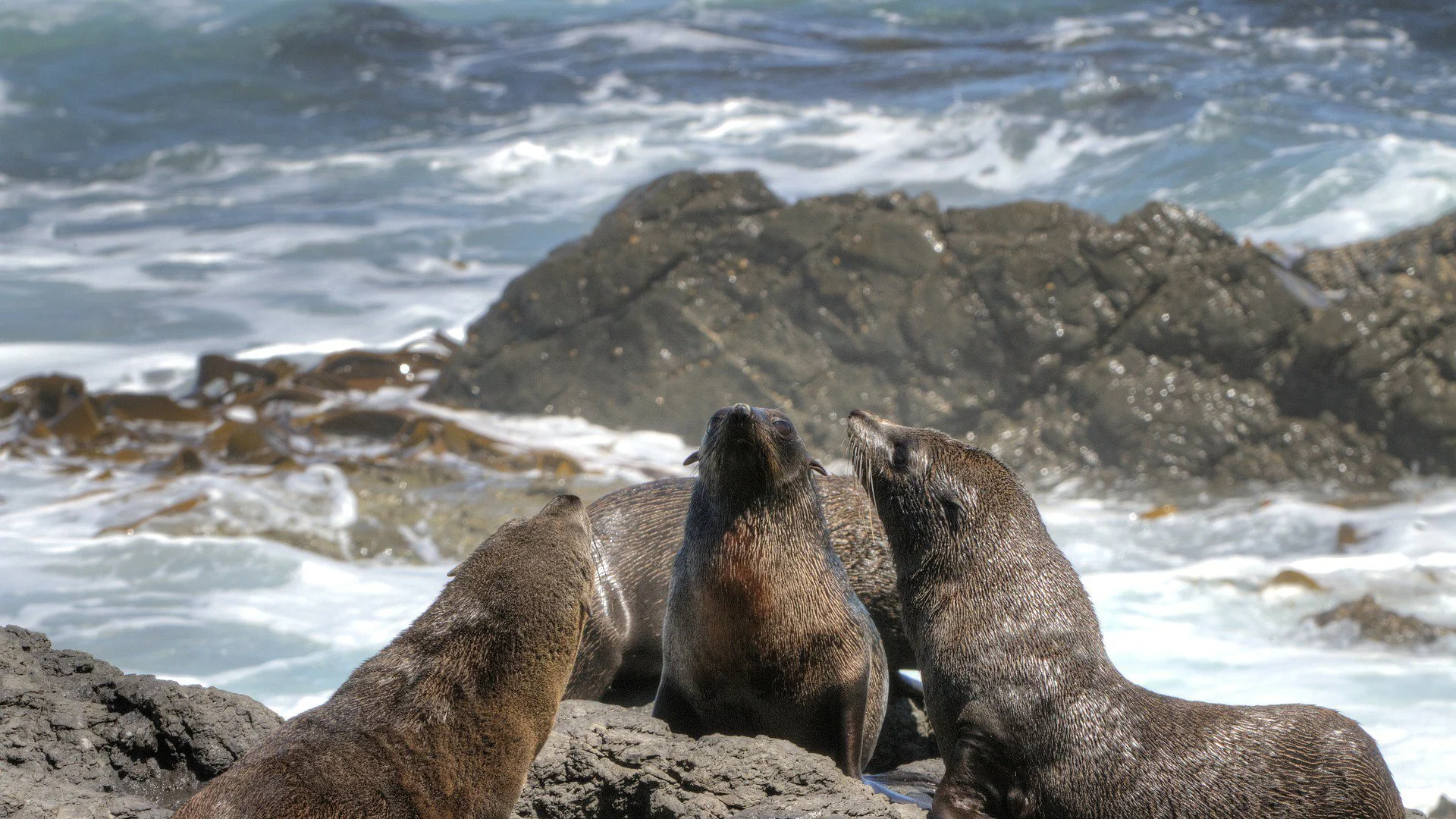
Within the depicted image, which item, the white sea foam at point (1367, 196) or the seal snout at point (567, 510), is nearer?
the seal snout at point (567, 510)

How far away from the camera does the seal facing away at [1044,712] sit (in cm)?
404

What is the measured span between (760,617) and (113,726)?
2170mm

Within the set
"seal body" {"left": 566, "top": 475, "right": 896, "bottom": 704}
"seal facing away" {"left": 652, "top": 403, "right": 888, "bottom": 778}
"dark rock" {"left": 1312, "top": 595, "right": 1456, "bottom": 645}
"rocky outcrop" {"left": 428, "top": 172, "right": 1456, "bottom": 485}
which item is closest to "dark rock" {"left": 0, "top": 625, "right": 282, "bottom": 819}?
"seal facing away" {"left": 652, "top": 403, "right": 888, "bottom": 778}

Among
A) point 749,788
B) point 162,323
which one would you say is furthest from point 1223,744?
point 162,323

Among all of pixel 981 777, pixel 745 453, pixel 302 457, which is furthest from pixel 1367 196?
pixel 981 777

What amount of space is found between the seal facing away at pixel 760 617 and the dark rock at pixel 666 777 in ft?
1.46

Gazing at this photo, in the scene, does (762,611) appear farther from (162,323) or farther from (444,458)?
(162,323)

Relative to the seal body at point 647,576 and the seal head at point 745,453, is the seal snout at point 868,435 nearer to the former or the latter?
the seal head at point 745,453

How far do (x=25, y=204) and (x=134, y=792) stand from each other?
73.4 feet

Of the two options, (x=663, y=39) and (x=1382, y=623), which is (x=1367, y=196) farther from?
(x=663, y=39)

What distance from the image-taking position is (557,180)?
25516 mm

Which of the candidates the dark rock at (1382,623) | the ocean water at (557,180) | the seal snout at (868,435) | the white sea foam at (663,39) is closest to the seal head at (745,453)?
the seal snout at (868,435)

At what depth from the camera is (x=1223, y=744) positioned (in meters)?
4.14

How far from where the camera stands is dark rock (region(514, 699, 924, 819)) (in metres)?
4.32
